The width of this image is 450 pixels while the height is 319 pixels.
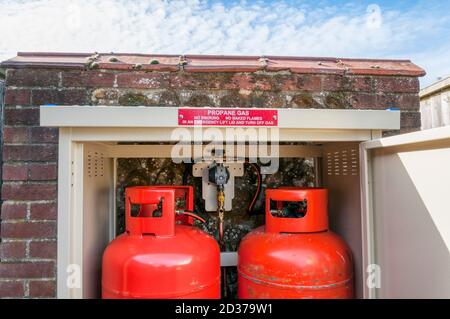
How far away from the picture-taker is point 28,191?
3.63ft

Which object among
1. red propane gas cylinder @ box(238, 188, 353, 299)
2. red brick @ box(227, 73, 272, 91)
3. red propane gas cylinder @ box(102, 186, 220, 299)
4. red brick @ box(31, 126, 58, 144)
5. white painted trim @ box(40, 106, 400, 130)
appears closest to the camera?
white painted trim @ box(40, 106, 400, 130)

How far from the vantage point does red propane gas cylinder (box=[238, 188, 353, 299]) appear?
105 cm

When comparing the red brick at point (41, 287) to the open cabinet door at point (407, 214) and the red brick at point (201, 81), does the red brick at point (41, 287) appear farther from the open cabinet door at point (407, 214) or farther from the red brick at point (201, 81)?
the open cabinet door at point (407, 214)

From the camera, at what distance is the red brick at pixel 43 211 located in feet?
3.60

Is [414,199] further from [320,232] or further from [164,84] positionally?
[164,84]

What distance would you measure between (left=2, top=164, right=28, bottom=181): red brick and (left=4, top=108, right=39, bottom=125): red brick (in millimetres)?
173

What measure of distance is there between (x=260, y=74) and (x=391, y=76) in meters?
0.61

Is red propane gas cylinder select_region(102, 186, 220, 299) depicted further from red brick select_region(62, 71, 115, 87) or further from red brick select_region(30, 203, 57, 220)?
red brick select_region(62, 71, 115, 87)

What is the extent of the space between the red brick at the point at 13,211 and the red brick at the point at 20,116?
0.31 m

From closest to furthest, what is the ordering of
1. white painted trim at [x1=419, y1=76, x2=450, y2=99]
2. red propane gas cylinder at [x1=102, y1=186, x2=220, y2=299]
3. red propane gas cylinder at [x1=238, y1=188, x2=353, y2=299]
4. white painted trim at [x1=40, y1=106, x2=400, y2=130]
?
white painted trim at [x1=40, y1=106, x2=400, y2=130], red propane gas cylinder at [x1=102, y1=186, x2=220, y2=299], red propane gas cylinder at [x1=238, y1=188, x2=353, y2=299], white painted trim at [x1=419, y1=76, x2=450, y2=99]

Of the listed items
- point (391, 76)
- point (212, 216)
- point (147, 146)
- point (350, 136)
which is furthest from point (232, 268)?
point (391, 76)

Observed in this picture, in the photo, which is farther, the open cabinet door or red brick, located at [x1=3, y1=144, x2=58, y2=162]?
red brick, located at [x1=3, y1=144, x2=58, y2=162]

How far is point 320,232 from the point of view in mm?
1182

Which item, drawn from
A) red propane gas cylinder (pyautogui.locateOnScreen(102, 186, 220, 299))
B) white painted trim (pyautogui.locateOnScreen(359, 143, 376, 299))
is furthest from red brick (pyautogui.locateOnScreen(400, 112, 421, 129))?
red propane gas cylinder (pyautogui.locateOnScreen(102, 186, 220, 299))
